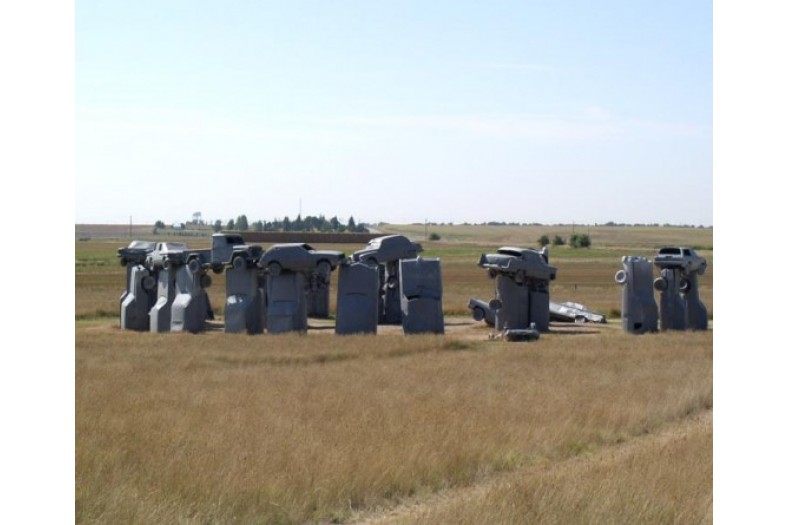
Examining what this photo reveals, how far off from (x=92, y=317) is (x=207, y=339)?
10.9 meters

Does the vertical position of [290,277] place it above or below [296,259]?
below

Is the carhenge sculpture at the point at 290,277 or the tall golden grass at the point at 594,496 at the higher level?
the carhenge sculpture at the point at 290,277

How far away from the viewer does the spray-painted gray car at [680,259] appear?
87.8 ft

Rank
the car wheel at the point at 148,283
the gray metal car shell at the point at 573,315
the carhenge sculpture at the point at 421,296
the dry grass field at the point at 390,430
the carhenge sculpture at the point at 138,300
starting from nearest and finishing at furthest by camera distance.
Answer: the dry grass field at the point at 390,430, the carhenge sculpture at the point at 421,296, the carhenge sculpture at the point at 138,300, the car wheel at the point at 148,283, the gray metal car shell at the point at 573,315

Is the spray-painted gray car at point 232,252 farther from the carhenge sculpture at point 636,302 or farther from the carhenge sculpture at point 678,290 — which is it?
the carhenge sculpture at point 678,290

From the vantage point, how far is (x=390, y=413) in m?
13.0

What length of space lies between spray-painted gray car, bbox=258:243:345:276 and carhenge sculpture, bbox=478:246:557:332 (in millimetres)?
4067

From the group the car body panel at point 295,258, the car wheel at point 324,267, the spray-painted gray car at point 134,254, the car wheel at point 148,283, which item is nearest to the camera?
the car body panel at point 295,258

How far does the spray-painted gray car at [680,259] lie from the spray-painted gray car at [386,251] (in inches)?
287

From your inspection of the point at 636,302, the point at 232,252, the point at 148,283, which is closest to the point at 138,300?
the point at 148,283

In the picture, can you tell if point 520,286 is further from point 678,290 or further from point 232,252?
point 232,252

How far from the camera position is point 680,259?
2667 cm

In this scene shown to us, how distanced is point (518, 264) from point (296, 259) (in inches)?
228

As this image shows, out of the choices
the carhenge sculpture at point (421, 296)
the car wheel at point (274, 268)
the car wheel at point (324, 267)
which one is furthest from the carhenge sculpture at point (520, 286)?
the car wheel at point (274, 268)
